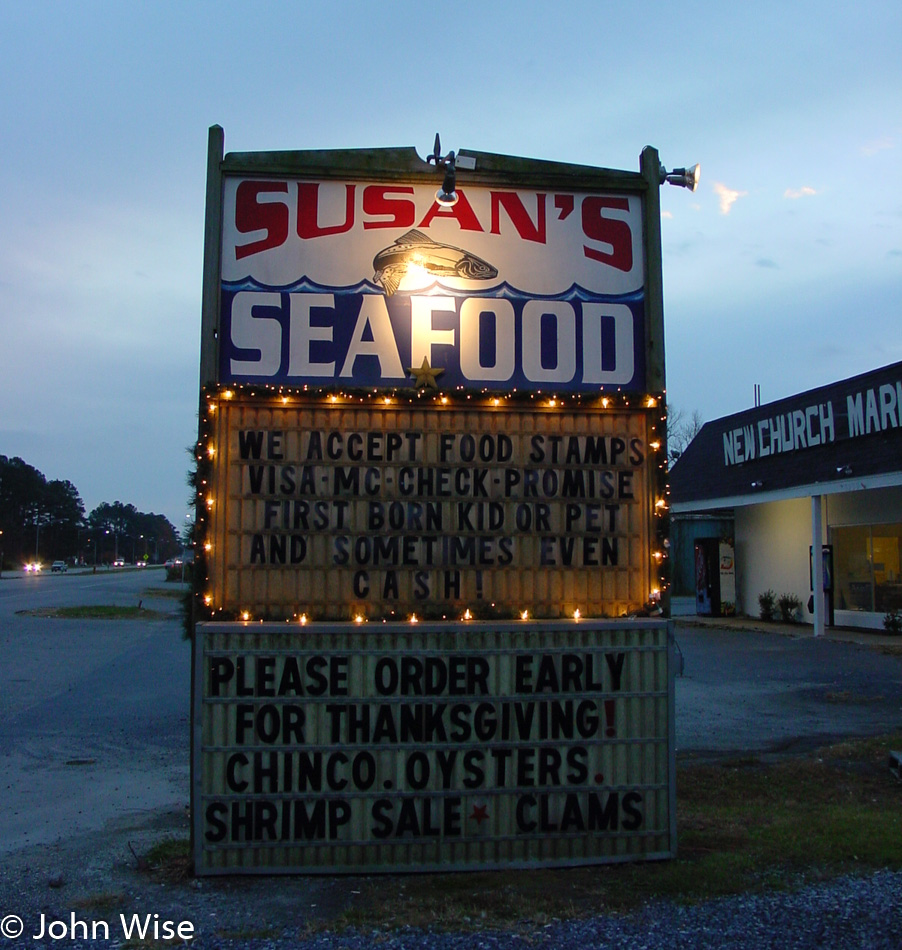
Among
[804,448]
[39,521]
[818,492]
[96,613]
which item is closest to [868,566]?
[818,492]

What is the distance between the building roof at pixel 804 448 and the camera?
2036 centimetres

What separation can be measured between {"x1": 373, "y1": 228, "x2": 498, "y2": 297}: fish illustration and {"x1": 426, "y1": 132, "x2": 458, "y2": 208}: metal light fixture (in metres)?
0.27

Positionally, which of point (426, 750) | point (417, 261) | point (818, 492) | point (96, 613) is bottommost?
point (96, 613)

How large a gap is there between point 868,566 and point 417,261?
64.4 ft

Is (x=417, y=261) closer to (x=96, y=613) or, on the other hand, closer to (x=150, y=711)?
(x=150, y=711)

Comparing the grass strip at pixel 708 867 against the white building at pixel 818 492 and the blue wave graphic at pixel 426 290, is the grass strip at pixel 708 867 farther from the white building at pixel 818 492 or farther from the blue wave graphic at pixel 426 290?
the white building at pixel 818 492

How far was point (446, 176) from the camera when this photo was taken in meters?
6.39

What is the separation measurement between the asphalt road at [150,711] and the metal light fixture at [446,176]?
5.12 metres

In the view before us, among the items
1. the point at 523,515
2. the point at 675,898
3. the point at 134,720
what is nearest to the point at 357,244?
the point at 523,515

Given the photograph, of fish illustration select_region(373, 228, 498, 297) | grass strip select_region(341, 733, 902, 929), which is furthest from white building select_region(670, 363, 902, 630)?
fish illustration select_region(373, 228, 498, 297)

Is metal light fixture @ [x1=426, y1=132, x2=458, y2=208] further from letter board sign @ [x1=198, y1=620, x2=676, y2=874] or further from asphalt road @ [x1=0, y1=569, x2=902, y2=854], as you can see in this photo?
asphalt road @ [x1=0, y1=569, x2=902, y2=854]

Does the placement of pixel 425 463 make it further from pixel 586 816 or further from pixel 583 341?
pixel 586 816

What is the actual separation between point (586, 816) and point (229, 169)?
190 inches

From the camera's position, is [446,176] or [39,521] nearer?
[446,176]
